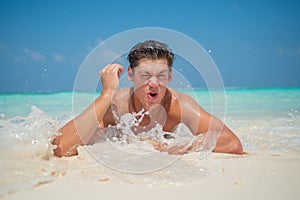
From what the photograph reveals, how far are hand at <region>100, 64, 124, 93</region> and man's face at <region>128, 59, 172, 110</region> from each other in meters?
0.34

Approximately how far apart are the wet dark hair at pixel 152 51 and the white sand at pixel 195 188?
150cm

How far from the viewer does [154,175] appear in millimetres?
1898

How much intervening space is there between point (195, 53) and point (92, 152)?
134cm

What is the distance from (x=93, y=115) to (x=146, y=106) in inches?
30.0

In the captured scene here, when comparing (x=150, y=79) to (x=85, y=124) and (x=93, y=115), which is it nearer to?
(x=93, y=115)

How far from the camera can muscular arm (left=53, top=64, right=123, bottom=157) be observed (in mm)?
2729

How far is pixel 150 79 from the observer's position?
9.77 ft

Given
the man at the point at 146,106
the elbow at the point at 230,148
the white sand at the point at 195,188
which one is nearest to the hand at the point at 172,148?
the man at the point at 146,106

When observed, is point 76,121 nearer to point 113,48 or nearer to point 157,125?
point 113,48

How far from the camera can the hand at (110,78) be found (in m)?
2.79

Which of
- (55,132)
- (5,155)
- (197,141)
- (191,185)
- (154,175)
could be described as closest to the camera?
(191,185)

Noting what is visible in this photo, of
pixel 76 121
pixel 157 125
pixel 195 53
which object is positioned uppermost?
pixel 195 53

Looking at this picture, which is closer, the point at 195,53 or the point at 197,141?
the point at 195,53

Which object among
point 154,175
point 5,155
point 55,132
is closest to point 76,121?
point 55,132
